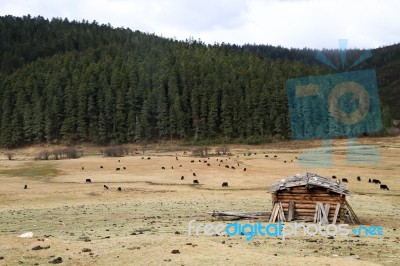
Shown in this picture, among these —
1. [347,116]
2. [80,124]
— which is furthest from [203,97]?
[347,116]

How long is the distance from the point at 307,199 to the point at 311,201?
0.31 metres

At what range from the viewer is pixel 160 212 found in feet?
119

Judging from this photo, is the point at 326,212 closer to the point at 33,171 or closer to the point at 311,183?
the point at 311,183

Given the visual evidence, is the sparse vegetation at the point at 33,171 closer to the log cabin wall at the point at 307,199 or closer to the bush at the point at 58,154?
the bush at the point at 58,154

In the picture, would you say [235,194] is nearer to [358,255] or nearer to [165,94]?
[358,255]

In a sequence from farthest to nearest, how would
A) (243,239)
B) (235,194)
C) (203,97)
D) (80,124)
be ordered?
(203,97), (80,124), (235,194), (243,239)

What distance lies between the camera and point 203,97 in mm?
144875

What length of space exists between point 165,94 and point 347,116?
210 ft
